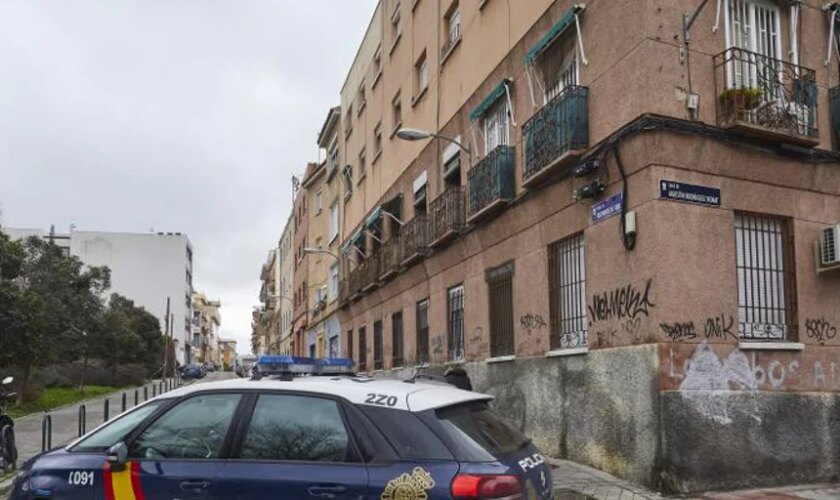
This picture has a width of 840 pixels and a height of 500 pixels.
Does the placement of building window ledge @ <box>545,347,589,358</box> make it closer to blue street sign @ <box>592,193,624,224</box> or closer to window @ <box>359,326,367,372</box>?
blue street sign @ <box>592,193,624,224</box>

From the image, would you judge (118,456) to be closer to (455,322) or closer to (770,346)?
(770,346)

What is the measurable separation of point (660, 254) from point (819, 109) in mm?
3628

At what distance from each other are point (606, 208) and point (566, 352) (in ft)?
7.18

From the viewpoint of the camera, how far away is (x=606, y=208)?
33.5 feet

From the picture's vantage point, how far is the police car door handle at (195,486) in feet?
15.5

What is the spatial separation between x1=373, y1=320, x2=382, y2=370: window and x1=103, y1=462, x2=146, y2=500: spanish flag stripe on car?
1936 cm

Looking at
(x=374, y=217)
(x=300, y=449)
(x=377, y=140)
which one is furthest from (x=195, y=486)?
(x=377, y=140)

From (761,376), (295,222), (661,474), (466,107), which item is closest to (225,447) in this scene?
(661,474)

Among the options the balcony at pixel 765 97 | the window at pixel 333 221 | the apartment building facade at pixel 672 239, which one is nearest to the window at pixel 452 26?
the apartment building facade at pixel 672 239

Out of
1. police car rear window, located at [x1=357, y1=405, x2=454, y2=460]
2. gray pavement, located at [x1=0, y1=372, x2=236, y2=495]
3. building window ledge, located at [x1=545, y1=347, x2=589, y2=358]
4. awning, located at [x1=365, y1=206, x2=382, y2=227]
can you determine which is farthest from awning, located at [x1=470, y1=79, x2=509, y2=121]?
police car rear window, located at [x1=357, y1=405, x2=454, y2=460]

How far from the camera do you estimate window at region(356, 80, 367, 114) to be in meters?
28.9

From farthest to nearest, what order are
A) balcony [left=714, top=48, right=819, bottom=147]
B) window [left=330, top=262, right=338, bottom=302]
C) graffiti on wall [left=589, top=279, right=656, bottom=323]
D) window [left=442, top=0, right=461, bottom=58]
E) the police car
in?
window [left=330, top=262, right=338, bottom=302] → window [left=442, top=0, right=461, bottom=58] → balcony [left=714, top=48, right=819, bottom=147] → graffiti on wall [left=589, top=279, right=656, bottom=323] → the police car

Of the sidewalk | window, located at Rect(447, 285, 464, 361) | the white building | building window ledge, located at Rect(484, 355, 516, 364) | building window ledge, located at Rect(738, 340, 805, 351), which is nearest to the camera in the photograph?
the sidewalk

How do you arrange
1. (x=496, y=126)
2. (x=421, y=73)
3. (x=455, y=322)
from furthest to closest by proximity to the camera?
(x=421, y=73) → (x=455, y=322) → (x=496, y=126)
